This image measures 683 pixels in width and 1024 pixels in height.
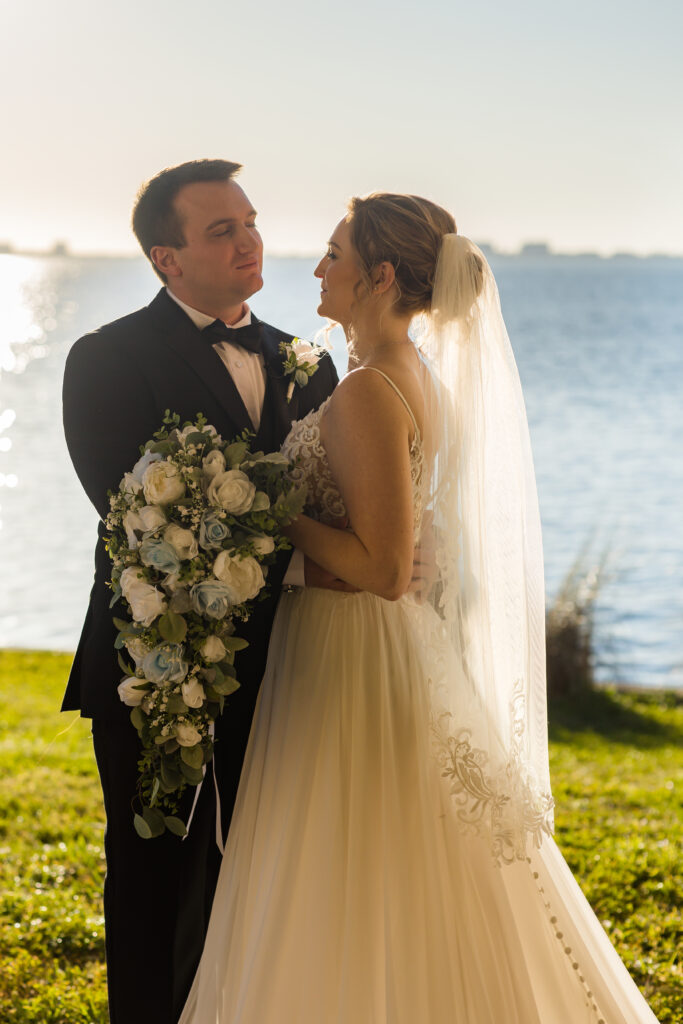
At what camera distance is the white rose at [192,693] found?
96.5 inches

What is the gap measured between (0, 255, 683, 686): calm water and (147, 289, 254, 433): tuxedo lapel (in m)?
5.51

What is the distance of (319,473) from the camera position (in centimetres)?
279

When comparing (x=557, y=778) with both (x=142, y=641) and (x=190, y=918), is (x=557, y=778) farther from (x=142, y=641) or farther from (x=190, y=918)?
(x=142, y=641)

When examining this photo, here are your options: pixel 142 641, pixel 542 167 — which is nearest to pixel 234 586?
pixel 142 641

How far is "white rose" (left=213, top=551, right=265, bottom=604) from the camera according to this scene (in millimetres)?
2400

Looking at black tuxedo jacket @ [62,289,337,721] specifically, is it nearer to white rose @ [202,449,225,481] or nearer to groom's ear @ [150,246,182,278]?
groom's ear @ [150,246,182,278]

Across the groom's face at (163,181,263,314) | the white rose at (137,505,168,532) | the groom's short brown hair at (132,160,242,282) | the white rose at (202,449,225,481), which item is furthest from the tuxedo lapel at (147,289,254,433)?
the white rose at (137,505,168,532)

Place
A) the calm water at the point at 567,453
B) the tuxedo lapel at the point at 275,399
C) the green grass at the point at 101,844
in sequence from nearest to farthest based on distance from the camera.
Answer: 1. the tuxedo lapel at the point at 275,399
2. the green grass at the point at 101,844
3. the calm water at the point at 567,453

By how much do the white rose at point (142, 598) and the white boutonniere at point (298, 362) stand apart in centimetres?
98

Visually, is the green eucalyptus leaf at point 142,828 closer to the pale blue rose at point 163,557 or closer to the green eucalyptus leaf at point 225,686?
the green eucalyptus leaf at point 225,686

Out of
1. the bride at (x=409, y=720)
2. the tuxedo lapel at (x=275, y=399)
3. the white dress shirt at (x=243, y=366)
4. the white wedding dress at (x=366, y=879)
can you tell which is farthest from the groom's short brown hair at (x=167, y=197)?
the white wedding dress at (x=366, y=879)

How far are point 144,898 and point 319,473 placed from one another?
52.5 inches

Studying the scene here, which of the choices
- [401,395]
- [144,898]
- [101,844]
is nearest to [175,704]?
[144,898]

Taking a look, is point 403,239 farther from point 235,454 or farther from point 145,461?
point 145,461
